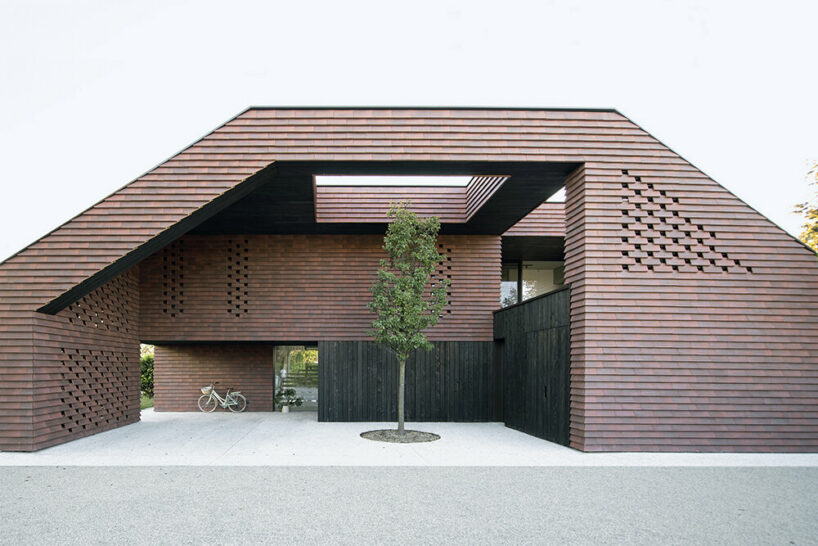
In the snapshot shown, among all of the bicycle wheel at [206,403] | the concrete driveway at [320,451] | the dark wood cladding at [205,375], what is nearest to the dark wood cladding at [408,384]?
the concrete driveway at [320,451]

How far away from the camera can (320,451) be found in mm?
9523

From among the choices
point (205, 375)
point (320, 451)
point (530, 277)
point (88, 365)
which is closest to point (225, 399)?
point (205, 375)

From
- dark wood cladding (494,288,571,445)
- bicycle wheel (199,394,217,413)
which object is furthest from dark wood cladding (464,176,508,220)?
bicycle wheel (199,394,217,413)

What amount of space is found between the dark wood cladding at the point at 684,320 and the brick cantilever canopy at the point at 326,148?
627 mm

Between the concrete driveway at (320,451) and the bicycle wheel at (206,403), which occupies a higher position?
the concrete driveway at (320,451)

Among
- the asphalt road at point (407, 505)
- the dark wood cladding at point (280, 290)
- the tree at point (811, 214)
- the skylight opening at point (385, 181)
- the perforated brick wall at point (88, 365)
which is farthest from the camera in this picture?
the tree at point (811, 214)

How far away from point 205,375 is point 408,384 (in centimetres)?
618

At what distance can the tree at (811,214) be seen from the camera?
15297mm

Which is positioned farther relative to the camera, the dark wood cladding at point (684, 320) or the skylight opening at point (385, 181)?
the skylight opening at point (385, 181)

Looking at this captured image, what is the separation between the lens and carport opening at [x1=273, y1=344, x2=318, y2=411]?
17.0 meters

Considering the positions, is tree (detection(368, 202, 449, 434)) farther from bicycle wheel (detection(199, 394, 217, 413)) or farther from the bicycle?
bicycle wheel (detection(199, 394, 217, 413))

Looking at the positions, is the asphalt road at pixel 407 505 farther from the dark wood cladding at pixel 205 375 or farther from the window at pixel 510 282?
the window at pixel 510 282

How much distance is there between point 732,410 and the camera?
9.35m

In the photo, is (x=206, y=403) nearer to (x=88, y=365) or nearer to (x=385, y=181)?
(x=88, y=365)
